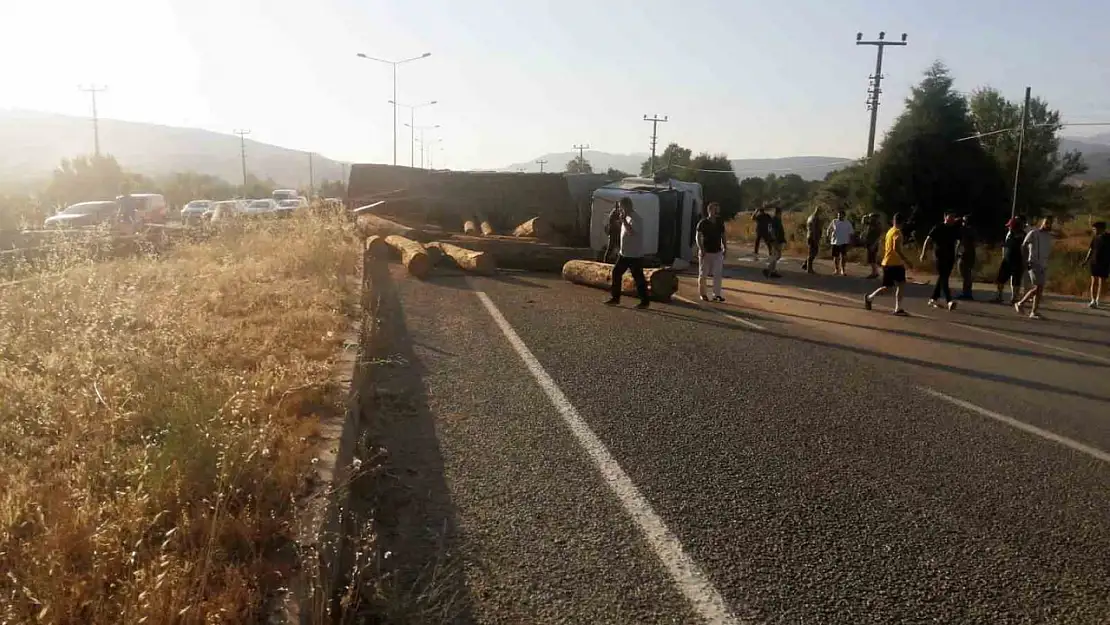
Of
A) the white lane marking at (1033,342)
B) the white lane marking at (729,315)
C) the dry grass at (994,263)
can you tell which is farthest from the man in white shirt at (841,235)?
the white lane marking at (1033,342)

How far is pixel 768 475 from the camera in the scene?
211 inches

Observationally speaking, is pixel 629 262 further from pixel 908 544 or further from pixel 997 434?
pixel 908 544

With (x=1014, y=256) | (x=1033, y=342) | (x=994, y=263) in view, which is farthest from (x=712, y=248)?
(x=994, y=263)

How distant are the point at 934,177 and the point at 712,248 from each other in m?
21.9

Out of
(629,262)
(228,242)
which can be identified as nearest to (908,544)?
(629,262)

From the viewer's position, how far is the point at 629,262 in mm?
12797

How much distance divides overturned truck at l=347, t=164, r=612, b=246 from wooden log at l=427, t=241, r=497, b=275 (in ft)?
16.3

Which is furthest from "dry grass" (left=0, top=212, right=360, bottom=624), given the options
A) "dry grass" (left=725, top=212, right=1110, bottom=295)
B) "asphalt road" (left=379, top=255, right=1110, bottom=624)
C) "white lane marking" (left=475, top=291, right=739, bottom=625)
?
"dry grass" (left=725, top=212, right=1110, bottom=295)

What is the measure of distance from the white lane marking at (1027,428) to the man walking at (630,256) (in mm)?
5470

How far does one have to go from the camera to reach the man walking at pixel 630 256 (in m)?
12.7

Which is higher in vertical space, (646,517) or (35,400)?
(35,400)

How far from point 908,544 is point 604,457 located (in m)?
1.99

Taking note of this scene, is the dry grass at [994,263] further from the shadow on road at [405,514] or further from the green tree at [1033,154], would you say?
the shadow on road at [405,514]

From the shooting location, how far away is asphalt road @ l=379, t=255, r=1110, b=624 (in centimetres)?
383
